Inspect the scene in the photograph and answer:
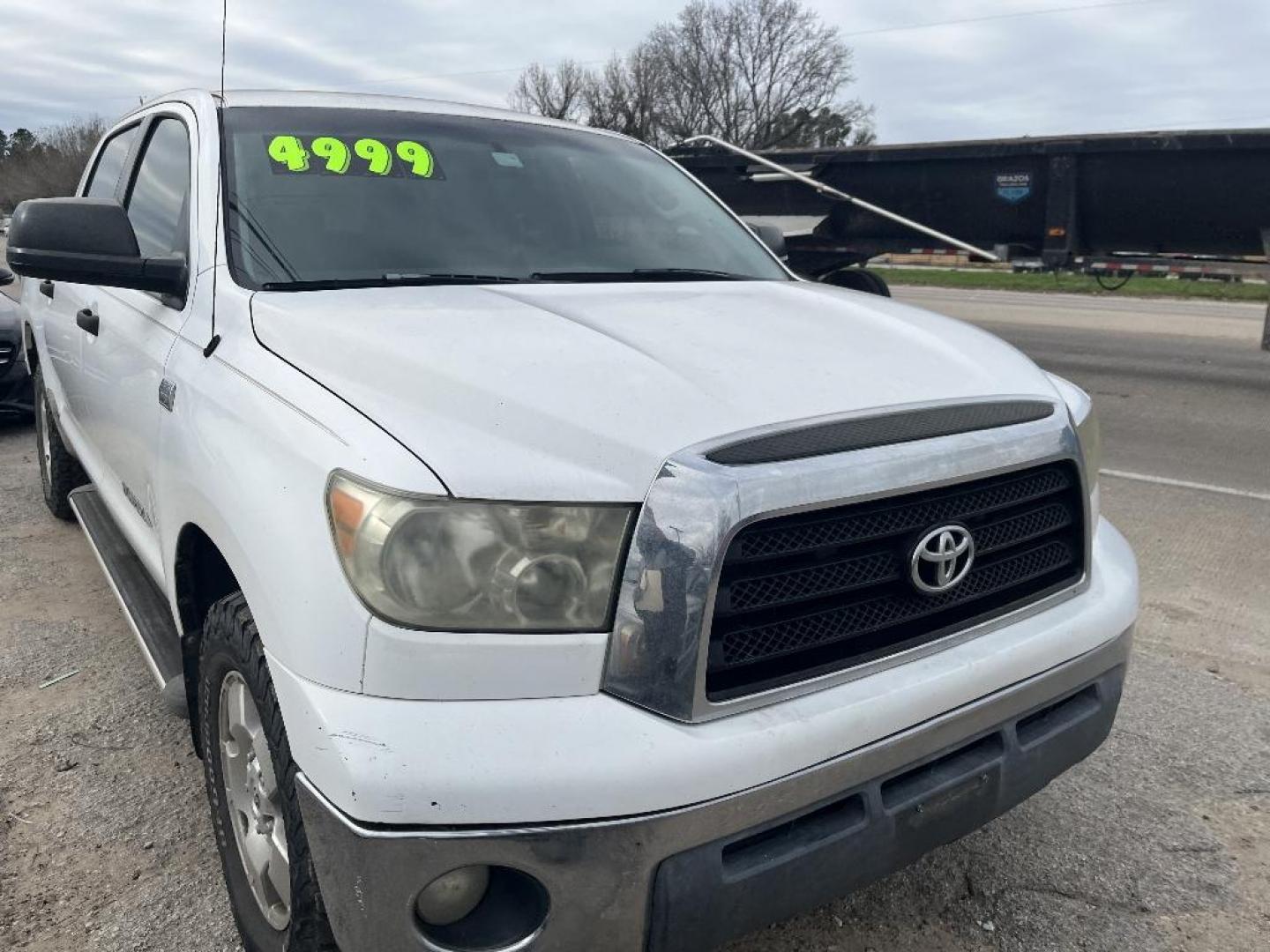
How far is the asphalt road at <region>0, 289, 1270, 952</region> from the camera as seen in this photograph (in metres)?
2.36

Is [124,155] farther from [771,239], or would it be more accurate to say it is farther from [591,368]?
[591,368]

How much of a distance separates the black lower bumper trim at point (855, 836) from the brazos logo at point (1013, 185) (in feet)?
31.3

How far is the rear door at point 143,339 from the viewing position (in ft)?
8.75

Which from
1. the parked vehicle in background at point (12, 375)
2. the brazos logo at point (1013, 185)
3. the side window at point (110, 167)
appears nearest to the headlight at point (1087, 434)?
the side window at point (110, 167)

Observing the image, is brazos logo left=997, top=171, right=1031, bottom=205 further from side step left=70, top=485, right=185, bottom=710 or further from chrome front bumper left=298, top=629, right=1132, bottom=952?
chrome front bumper left=298, top=629, right=1132, bottom=952

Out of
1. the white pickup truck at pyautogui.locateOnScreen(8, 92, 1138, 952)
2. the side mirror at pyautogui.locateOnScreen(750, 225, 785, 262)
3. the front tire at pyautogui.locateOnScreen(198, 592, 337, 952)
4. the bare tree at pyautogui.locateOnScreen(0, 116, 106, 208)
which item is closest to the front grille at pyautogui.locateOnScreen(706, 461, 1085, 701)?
the white pickup truck at pyautogui.locateOnScreen(8, 92, 1138, 952)

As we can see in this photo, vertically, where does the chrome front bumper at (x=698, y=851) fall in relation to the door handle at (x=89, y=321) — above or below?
below

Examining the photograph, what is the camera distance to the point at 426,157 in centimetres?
303

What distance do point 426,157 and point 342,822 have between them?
2.02 meters

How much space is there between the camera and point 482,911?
65.6 inches

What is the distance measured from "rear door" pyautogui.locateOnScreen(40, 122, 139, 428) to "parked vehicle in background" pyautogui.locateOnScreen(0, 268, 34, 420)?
9.93 feet

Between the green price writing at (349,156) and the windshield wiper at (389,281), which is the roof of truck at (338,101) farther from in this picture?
the windshield wiper at (389,281)

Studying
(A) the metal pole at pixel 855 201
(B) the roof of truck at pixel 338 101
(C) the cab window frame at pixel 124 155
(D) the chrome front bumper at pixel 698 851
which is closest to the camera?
(D) the chrome front bumper at pixel 698 851

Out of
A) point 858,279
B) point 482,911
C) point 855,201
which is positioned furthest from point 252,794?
point 858,279
